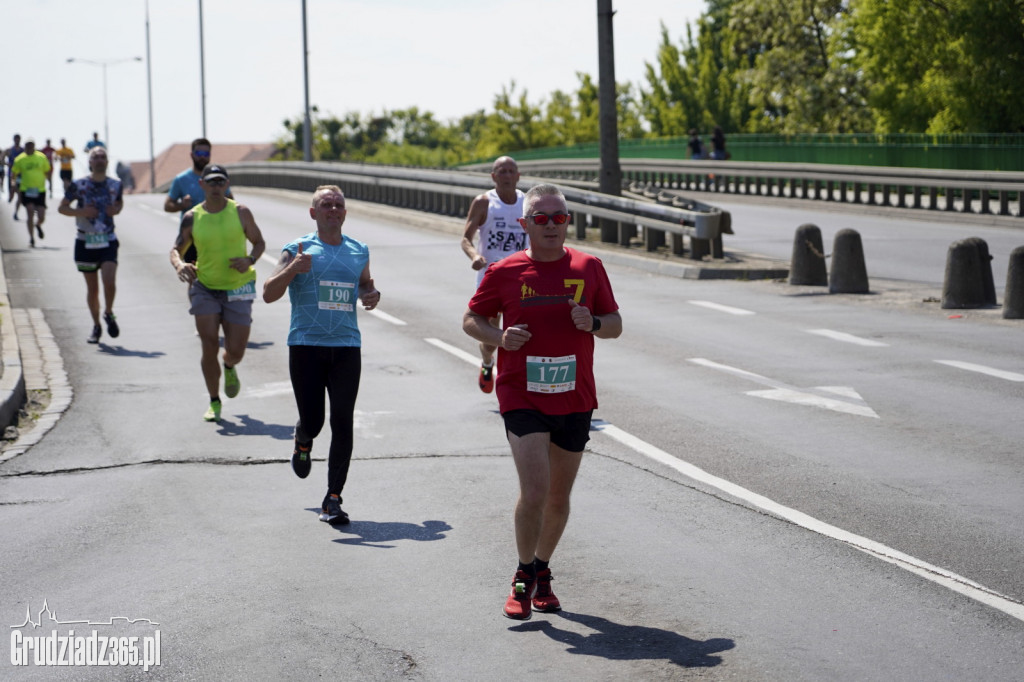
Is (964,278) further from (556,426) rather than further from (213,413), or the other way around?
(556,426)

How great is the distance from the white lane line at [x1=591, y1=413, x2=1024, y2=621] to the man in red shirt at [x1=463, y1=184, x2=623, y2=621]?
1.78 m

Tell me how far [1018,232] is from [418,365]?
54.7ft

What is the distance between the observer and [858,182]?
116ft

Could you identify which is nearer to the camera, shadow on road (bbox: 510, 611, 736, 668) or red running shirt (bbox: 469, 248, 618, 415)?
shadow on road (bbox: 510, 611, 736, 668)

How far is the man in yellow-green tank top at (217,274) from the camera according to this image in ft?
36.1

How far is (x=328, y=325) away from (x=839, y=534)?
3053 millimetres

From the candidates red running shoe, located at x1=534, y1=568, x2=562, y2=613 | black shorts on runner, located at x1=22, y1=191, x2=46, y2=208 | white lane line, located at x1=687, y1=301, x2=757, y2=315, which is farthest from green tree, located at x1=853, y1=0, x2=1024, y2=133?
red running shoe, located at x1=534, y1=568, x2=562, y2=613

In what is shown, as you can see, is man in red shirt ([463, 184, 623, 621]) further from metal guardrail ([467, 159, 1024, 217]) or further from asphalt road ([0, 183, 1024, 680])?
metal guardrail ([467, 159, 1024, 217])

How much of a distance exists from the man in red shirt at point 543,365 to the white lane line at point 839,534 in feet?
5.85

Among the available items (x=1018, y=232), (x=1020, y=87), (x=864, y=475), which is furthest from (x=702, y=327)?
(x=1020, y=87)

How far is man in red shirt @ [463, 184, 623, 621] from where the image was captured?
6152 mm

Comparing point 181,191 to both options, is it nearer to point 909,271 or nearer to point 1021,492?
point 1021,492

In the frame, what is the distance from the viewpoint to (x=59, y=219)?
34688mm

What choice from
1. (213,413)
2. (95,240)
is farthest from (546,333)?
(95,240)
